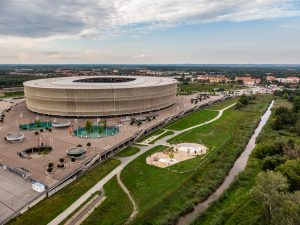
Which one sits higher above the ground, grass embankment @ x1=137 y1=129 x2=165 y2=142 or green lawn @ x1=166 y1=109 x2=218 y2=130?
green lawn @ x1=166 y1=109 x2=218 y2=130

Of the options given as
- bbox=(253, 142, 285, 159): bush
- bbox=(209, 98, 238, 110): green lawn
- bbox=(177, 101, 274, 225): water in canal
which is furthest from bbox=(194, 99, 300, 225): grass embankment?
bbox=(209, 98, 238, 110): green lawn

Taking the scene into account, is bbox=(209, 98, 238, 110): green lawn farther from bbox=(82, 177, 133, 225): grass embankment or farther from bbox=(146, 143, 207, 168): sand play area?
bbox=(82, 177, 133, 225): grass embankment

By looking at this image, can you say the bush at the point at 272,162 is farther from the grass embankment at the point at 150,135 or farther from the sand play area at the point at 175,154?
the grass embankment at the point at 150,135

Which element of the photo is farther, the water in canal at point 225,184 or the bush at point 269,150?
the bush at point 269,150

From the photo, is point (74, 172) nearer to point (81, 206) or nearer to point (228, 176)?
point (81, 206)

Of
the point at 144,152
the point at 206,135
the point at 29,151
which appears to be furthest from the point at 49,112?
the point at 206,135

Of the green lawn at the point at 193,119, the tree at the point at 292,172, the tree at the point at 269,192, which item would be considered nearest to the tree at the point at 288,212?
the tree at the point at 269,192
